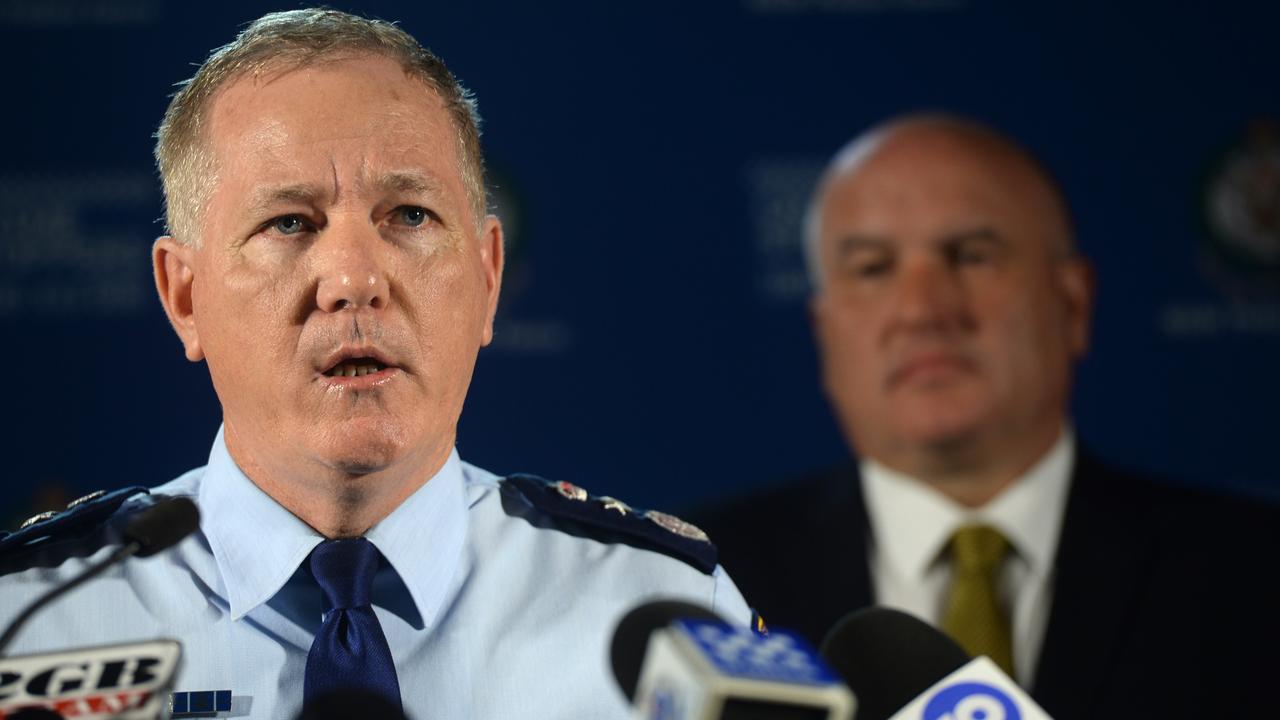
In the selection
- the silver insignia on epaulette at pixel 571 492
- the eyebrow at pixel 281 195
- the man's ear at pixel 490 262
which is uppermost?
the eyebrow at pixel 281 195

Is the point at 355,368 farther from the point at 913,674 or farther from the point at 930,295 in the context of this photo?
the point at 930,295

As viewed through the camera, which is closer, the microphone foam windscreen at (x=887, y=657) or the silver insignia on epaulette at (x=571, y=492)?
the microphone foam windscreen at (x=887, y=657)

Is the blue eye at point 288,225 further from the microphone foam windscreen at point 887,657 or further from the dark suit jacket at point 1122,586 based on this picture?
the dark suit jacket at point 1122,586

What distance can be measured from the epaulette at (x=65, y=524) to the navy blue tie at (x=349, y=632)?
0.72 feet

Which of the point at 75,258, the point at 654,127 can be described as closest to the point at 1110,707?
the point at 654,127

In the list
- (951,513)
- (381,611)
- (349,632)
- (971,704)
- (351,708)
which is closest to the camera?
(351,708)

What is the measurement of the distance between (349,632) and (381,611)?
0.34 feet

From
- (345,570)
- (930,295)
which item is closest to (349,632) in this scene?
(345,570)

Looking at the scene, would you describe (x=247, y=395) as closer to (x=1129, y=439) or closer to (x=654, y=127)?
(x=654, y=127)

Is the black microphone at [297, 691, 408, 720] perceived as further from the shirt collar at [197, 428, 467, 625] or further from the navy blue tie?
the shirt collar at [197, 428, 467, 625]

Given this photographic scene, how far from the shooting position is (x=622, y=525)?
1447mm

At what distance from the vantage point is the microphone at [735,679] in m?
0.72

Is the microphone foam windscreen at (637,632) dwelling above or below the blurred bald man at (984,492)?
above

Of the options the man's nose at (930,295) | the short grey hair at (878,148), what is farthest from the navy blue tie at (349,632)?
the short grey hair at (878,148)
